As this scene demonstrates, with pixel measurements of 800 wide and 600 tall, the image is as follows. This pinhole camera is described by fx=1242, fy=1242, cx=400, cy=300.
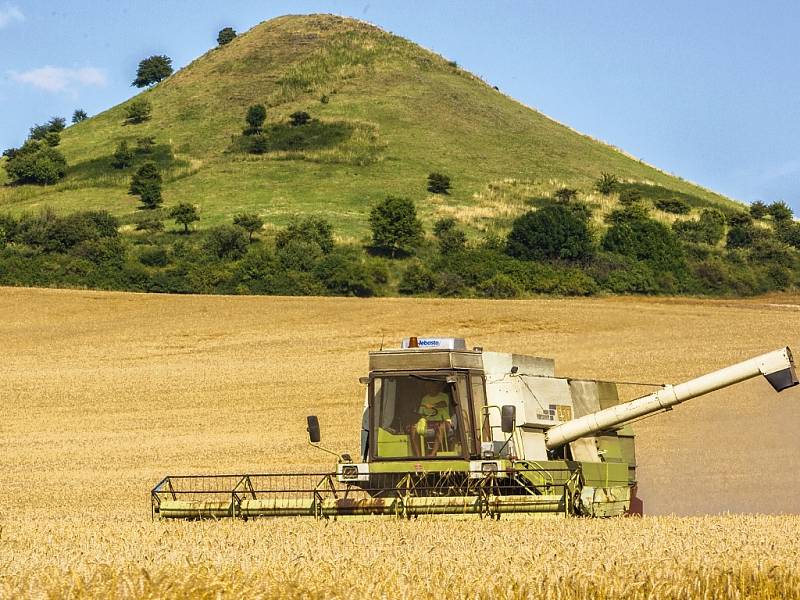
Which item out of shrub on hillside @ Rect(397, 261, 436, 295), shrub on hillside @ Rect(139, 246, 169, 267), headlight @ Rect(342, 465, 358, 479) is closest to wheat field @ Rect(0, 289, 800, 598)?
headlight @ Rect(342, 465, 358, 479)

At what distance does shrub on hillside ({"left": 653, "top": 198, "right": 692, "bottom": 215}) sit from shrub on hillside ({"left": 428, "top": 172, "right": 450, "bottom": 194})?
1554 cm

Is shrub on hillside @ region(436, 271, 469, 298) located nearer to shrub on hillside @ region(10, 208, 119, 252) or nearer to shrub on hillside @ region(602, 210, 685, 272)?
shrub on hillside @ region(602, 210, 685, 272)

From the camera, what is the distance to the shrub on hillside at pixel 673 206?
90188 mm

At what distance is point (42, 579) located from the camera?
9.04m

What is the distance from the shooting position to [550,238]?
70.4 meters

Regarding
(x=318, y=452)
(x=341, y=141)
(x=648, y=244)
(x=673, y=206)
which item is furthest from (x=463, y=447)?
(x=341, y=141)

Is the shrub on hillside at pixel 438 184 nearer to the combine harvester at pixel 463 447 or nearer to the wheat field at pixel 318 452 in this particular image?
the wheat field at pixel 318 452

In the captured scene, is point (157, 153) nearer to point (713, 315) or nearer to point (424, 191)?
point (424, 191)

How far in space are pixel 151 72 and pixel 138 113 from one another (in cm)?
2544

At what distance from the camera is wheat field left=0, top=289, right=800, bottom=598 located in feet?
31.3

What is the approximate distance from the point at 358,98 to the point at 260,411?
85.1 m

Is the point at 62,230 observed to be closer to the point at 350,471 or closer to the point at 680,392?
the point at 350,471

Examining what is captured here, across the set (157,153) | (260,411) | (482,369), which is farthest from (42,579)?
(157,153)

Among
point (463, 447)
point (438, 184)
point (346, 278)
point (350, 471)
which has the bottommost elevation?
point (350, 471)
